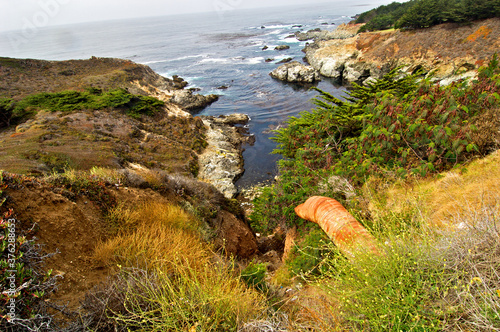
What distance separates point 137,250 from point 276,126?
806 inches

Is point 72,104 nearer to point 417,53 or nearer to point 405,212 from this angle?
point 405,212

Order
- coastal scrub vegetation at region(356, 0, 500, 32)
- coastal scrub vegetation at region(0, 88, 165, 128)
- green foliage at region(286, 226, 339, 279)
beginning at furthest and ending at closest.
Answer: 1. coastal scrub vegetation at region(356, 0, 500, 32)
2. coastal scrub vegetation at region(0, 88, 165, 128)
3. green foliage at region(286, 226, 339, 279)

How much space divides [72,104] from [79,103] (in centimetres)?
46

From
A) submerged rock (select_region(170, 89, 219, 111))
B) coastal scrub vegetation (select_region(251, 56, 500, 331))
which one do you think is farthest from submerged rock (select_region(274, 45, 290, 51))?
coastal scrub vegetation (select_region(251, 56, 500, 331))

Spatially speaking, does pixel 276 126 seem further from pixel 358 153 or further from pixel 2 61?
pixel 2 61

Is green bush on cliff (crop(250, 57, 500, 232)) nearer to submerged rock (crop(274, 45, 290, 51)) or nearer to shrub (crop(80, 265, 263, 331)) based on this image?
shrub (crop(80, 265, 263, 331))

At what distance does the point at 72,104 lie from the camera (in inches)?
721

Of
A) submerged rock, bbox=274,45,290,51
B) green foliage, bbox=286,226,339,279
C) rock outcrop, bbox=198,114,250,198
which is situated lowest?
rock outcrop, bbox=198,114,250,198

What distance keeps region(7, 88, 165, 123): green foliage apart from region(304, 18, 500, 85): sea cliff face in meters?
26.1

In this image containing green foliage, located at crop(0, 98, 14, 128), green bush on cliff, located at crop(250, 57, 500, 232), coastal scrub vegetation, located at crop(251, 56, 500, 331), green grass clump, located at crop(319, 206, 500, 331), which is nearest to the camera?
green grass clump, located at crop(319, 206, 500, 331)

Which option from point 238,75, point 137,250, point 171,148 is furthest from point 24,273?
point 238,75

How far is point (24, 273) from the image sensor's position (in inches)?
93.2

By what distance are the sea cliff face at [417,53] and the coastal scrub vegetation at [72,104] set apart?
86.2 feet

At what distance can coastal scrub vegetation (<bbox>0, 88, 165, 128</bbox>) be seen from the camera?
52.6 feet
